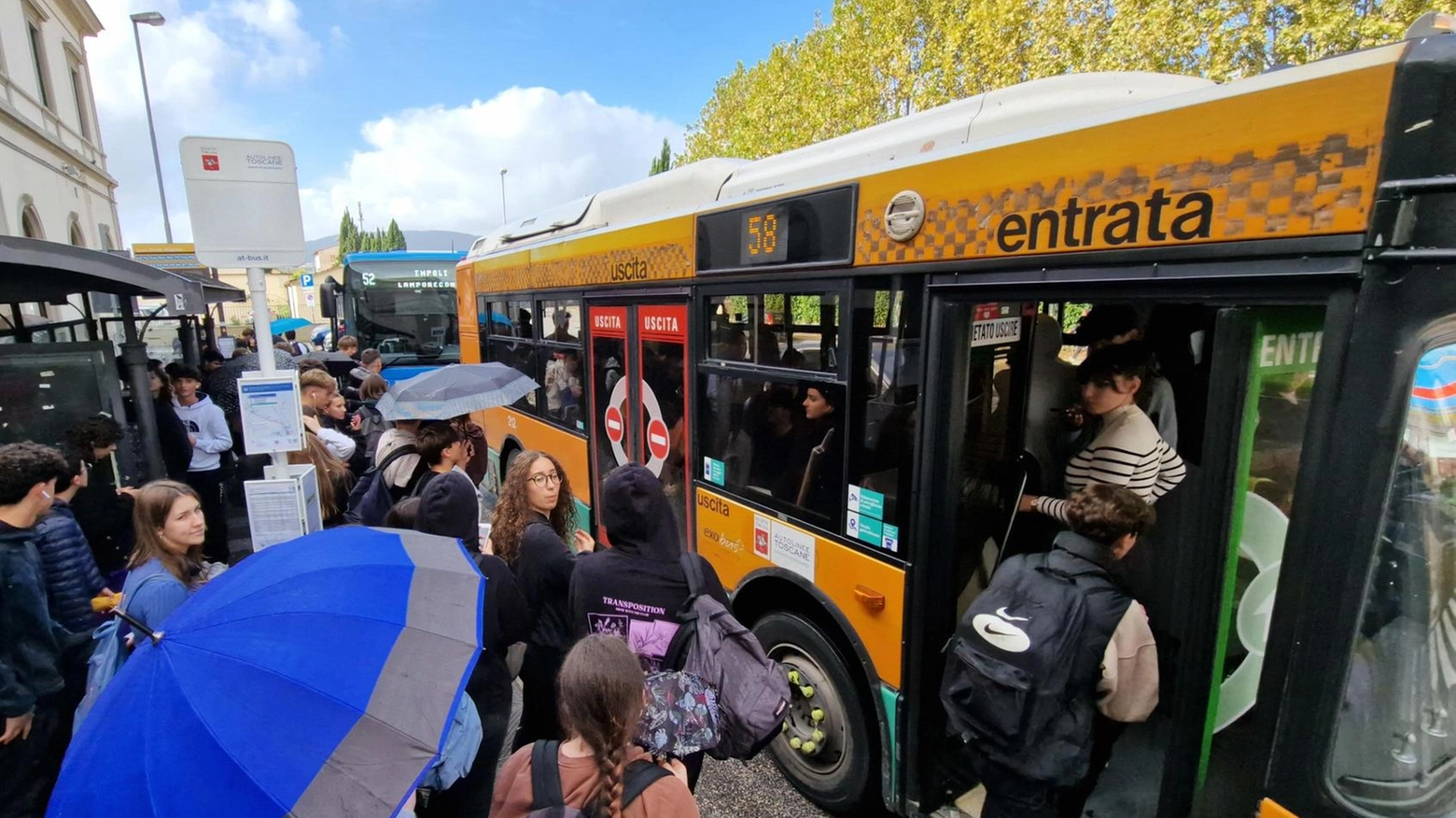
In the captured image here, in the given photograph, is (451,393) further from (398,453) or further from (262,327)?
(262,327)

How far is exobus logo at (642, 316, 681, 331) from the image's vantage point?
12.4 feet

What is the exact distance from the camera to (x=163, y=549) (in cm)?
256

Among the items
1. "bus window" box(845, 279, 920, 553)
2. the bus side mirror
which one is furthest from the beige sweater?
the bus side mirror

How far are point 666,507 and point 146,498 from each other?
2014mm

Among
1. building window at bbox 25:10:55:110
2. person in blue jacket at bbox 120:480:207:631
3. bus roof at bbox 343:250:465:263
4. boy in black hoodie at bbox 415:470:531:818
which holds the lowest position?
boy in black hoodie at bbox 415:470:531:818

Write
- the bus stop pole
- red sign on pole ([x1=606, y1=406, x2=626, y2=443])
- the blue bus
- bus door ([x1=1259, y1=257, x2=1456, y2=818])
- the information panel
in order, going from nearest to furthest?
1. bus door ([x1=1259, y1=257, x2=1456, y2=818])
2. the information panel
3. the bus stop pole
4. red sign on pole ([x1=606, y1=406, x2=626, y2=443])
5. the blue bus

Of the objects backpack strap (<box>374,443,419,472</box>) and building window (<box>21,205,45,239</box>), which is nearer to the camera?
backpack strap (<box>374,443,419,472</box>)

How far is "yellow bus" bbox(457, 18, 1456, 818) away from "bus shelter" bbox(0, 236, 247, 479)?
2.96m

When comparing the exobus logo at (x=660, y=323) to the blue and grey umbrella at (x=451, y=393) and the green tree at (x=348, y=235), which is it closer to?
the blue and grey umbrella at (x=451, y=393)

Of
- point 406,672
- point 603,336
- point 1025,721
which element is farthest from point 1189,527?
point 603,336

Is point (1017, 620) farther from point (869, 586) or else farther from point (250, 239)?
point (250, 239)

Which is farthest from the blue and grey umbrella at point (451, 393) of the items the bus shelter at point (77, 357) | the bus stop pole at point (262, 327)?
the bus shelter at point (77, 357)

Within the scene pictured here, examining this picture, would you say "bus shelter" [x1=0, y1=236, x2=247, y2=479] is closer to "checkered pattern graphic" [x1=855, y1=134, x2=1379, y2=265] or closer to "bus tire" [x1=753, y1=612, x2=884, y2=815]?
"bus tire" [x1=753, y1=612, x2=884, y2=815]

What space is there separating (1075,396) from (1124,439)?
0.55 m
